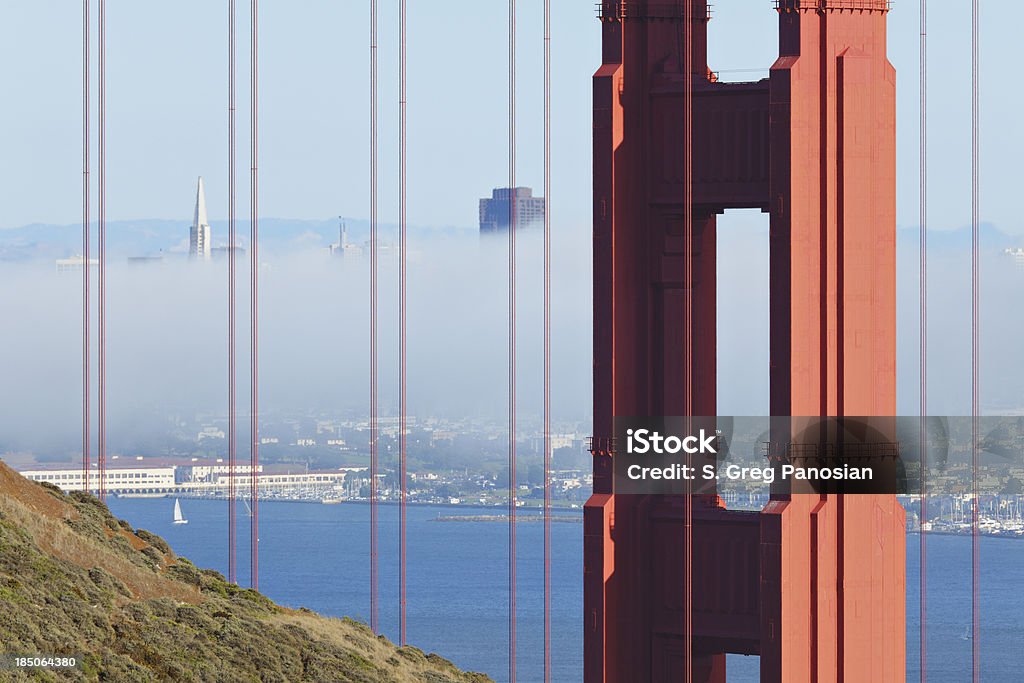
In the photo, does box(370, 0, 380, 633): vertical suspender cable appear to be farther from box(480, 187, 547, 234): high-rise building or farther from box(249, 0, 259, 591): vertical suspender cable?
box(480, 187, 547, 234): high-rise building

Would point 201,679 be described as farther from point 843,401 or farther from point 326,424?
point 326,424

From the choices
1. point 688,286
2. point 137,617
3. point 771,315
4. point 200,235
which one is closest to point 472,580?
point 200,235

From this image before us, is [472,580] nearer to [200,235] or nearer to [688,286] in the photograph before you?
[200,235]

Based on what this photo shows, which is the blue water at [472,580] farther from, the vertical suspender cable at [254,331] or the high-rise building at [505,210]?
the vertical suspender cable at [254,331]

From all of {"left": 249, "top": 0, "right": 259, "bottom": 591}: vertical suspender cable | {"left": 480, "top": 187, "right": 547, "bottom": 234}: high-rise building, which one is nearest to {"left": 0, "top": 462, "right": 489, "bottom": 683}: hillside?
{"left": 249, "top": 0, "right": 259, "bottom": 591}: vertical suspender cable

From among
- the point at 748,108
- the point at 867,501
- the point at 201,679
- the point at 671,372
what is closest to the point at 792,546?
the point at 867,501
